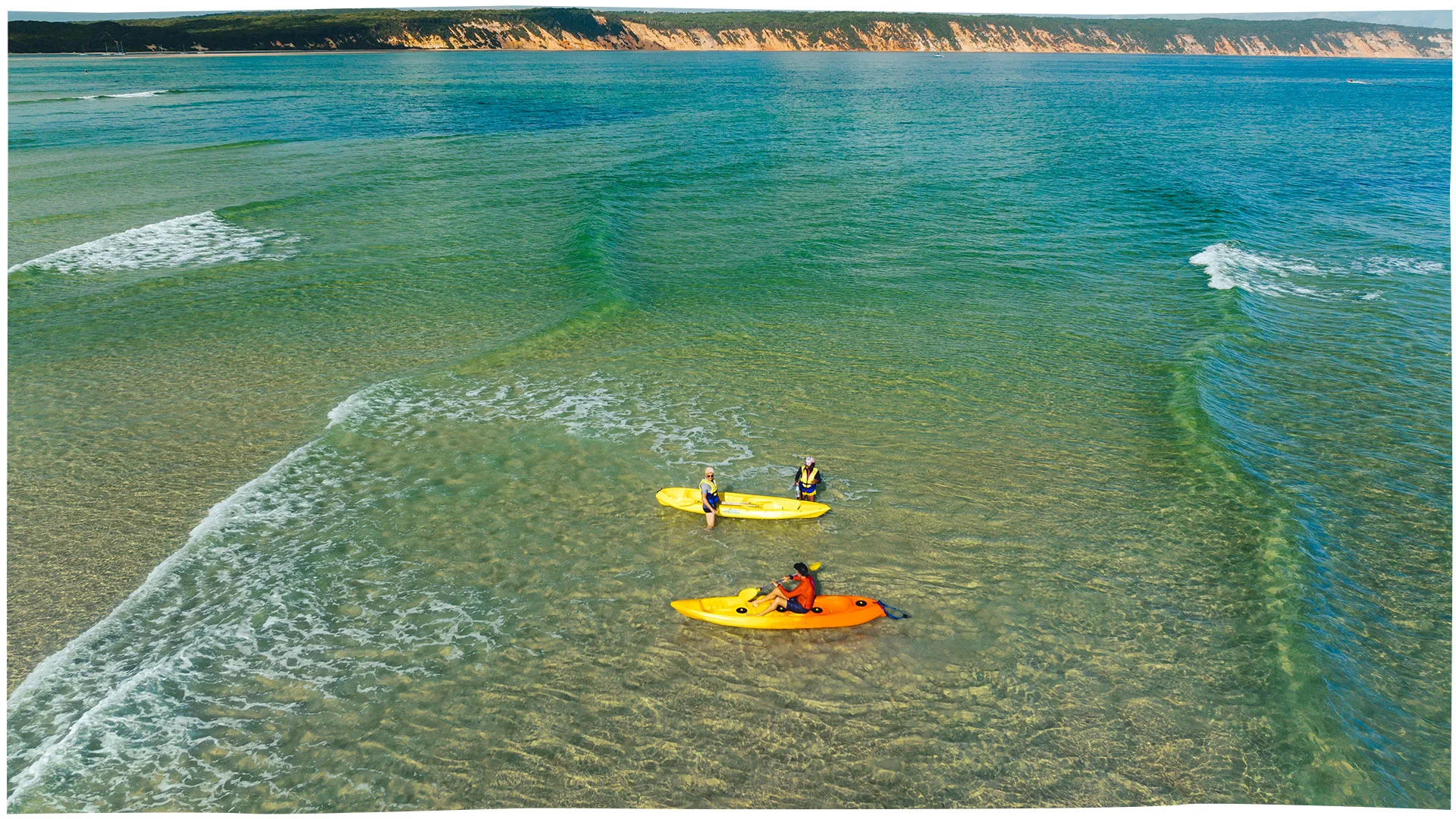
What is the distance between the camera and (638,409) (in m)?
25.1

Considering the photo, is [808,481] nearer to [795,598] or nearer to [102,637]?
[795,598]

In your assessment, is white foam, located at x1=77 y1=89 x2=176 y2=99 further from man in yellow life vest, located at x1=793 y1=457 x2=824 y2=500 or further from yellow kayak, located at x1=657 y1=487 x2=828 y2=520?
man in yellow life vest, located at x1=793 y1=457 x2=824 y2=500

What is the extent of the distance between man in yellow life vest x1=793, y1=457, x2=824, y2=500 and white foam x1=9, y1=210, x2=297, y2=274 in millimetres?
29238

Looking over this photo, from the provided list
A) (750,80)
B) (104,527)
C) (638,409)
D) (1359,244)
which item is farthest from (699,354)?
(750,80)

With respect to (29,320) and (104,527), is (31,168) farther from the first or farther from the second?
(104,527)

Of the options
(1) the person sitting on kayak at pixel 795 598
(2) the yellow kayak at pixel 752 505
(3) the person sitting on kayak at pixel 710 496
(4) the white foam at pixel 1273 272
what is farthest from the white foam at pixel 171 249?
(4) the white foam at pixel 1273 272

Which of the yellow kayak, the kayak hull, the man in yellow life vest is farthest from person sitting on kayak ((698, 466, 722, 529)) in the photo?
the kayak hull

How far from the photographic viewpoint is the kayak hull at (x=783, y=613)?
53.7ft

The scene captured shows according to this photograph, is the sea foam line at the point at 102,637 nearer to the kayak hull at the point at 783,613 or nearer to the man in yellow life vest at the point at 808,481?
the kayak hull at the point at 783,613

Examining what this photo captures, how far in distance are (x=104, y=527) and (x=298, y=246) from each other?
23.2 meters

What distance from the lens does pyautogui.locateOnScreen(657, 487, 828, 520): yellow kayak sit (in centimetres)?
1988

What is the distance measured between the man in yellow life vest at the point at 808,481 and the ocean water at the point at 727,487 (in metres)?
0.84

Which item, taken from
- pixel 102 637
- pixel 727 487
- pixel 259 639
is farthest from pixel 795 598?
pixel 102 637

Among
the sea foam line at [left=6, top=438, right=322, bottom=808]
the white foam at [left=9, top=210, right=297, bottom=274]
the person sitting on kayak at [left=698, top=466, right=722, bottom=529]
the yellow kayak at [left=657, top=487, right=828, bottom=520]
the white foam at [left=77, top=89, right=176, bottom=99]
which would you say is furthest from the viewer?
the white foam at [left=77, top=89, right=176, bottom=99]
